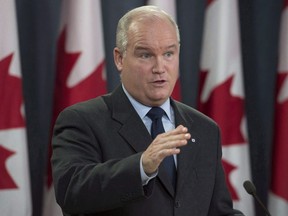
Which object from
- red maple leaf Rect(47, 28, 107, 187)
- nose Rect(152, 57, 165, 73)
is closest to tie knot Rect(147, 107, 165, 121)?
nose Rect(152, 57, 165, 73)

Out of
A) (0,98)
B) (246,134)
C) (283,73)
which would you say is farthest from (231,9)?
(0,98)

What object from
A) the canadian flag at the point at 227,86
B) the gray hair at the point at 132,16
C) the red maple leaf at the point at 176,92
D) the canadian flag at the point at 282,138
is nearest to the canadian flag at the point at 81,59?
the red maple leaf at the point at 176,92

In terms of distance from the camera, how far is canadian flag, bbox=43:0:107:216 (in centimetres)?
300

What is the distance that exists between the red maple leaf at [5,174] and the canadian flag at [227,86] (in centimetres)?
95

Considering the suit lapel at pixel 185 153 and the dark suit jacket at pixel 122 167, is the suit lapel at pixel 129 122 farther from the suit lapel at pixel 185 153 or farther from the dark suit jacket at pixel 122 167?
the suit lapel at pixel 185 153

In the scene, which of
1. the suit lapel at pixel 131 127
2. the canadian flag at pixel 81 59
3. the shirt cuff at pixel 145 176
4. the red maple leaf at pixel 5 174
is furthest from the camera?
the canadian flag at pixel 81 59

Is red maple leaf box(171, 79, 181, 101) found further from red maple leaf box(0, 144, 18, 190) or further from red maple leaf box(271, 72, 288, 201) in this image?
red maple leaf box(0, 144, 18, 190)

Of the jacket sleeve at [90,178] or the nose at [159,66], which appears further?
the nose at [159,66]

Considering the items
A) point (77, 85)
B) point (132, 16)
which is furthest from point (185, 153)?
point (77, 85)

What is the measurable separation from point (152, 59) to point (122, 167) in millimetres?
387

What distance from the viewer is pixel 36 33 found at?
10.0 ft

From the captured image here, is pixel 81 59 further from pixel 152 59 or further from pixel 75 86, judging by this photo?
pixel 152 59

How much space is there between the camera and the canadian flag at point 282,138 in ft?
10.5

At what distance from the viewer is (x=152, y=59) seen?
6.39 ft
